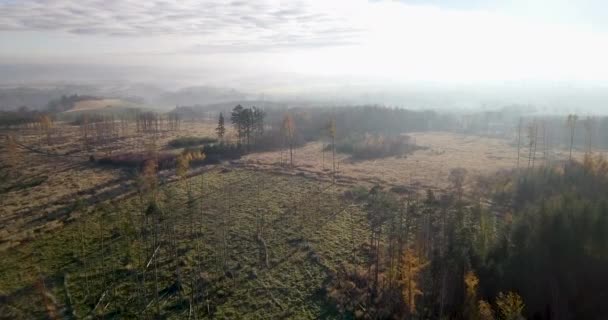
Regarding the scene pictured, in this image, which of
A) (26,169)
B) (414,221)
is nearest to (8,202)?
(26,169)

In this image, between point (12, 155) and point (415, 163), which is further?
point (415, 163)

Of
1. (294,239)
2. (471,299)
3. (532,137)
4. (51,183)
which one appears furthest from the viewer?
(532,137)

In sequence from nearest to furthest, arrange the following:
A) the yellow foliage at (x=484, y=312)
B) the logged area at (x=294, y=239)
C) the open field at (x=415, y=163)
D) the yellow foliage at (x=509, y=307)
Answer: the yellow foliage at (x=509, y=307) < the yellow foliage at (x=484, y=312) < the logged area at (x=294, y=239) < the open field at (x=415, y=163)

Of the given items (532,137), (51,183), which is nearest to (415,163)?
(532,137)

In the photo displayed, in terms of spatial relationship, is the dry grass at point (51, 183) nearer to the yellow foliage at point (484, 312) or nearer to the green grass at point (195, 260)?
the green grass at point (195, 260)

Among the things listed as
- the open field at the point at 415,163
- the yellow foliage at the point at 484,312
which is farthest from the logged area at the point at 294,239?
the open field at the point at 415,163

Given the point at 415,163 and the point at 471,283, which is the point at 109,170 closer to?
the point at 415,163

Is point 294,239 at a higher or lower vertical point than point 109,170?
lower
